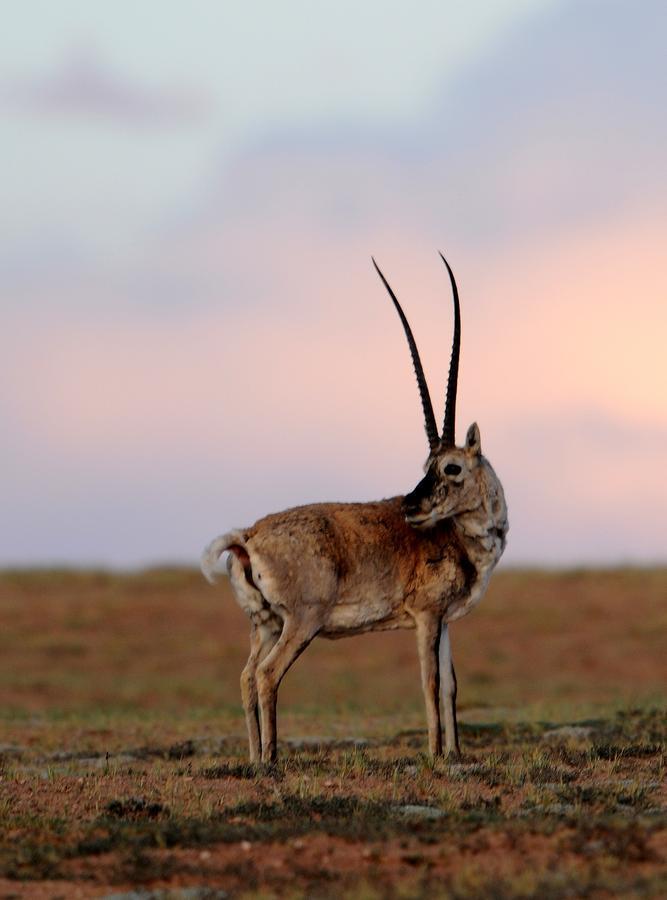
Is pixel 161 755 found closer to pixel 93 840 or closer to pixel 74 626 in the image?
pixel 93 840

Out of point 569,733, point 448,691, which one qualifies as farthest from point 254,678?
point 569,733

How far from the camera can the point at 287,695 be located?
3192 cm

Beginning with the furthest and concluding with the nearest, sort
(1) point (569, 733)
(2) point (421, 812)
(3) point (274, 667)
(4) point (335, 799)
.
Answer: (1) point (569, 733) → (3) point (274, 667) → (4) point (335, 799) → (2) point (421, 812)

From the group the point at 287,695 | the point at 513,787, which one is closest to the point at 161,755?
the point at 513,787

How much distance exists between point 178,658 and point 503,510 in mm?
23390

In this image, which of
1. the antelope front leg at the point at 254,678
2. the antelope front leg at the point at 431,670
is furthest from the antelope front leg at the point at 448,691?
the antelope front leg at the point at 254,678

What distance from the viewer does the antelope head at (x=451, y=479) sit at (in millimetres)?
13414

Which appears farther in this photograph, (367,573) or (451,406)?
(451,406)

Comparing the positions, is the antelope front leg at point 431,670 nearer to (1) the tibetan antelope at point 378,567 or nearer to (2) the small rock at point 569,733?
(1) the tibetan antelope at point 378,567

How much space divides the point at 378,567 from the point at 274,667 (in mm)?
1218

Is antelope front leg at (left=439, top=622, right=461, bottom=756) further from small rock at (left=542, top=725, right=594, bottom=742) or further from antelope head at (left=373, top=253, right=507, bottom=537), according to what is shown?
small rock at (left=542, top=725, right=594, bottom=742)

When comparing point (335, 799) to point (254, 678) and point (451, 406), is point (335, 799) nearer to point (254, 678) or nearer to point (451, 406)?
point (254, 678)

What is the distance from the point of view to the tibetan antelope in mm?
12906

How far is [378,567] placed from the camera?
13.1m
